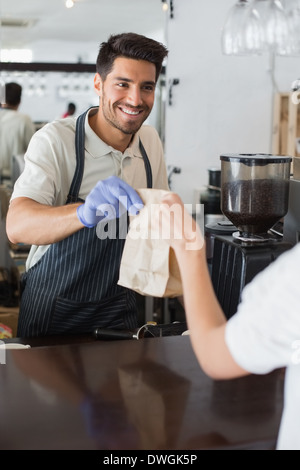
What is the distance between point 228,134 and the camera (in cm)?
487

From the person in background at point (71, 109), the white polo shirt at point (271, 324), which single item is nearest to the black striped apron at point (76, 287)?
the white polo shirt at point (271, 324)

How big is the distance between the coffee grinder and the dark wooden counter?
301 millimetres

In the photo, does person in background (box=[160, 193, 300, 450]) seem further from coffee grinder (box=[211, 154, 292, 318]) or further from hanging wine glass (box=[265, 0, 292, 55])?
hanging wine glass (box=[265, 0, 292, 55])

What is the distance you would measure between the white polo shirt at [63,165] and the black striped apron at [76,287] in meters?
0.06

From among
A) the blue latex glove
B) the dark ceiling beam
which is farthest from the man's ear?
the dark ceiling beam

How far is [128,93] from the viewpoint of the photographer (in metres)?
2.12

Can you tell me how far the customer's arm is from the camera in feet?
3.34

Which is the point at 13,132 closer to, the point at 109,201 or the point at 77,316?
the point at 77,316

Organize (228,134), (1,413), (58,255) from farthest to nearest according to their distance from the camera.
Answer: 1. (228,134)
2. (58,255)
3. (1,413)

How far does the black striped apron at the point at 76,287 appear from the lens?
6.66ft

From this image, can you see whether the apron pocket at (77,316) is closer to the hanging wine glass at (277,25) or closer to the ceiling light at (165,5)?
the hanging wine glass at (277,25)

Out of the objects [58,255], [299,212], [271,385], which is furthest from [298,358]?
[58,255]

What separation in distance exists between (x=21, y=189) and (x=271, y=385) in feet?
3.21

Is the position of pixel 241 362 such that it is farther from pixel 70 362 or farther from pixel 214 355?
pixel 70 362
